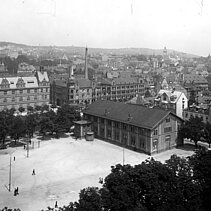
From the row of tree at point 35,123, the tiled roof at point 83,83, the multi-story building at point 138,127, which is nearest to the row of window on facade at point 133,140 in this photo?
the multi-story building at point 138,127

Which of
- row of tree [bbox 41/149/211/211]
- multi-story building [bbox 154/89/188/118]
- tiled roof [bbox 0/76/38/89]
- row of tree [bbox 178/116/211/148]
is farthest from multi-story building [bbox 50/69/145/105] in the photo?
row of tree [bbox 41/149/211/211]

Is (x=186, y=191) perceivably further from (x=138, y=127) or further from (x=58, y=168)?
(x=138, y=127)

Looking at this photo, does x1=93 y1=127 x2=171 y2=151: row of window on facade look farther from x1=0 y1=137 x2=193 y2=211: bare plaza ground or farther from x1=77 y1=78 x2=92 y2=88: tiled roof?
x1=77 y1=78 x2=92 y2=88: tiled roof

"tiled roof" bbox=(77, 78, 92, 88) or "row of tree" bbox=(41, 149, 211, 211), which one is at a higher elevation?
"tiled roof" bbox=(77, 78, 92, 88)

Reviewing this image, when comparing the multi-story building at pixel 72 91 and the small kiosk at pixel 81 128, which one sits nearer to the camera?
the small kiosk at pixel 81 128

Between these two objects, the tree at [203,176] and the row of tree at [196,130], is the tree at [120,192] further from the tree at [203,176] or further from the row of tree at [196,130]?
the row of tree at [196,130]

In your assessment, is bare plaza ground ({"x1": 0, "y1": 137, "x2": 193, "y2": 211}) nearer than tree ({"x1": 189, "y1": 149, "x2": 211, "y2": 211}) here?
No
